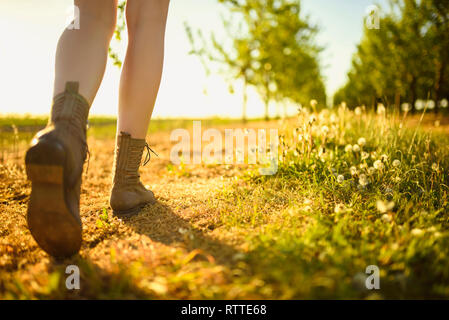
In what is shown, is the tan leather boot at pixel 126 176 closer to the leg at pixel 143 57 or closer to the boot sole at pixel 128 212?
the boot sole at pixel 128 212

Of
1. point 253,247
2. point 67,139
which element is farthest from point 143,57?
point 253,247

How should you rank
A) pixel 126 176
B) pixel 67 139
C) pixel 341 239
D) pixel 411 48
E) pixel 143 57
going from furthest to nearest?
pixel 411 48 → pixel 126 176 → pixel 143 57 → pixel 67 139 → pixel 341 239

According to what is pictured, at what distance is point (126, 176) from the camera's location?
1694 mm

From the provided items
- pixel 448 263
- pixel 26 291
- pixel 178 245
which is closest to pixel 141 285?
pixel 178 245

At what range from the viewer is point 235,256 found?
105 centimetres

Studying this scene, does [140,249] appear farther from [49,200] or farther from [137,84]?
[137,84]

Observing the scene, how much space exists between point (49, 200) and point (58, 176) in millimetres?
105

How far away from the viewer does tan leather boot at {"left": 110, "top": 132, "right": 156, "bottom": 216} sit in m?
1.65

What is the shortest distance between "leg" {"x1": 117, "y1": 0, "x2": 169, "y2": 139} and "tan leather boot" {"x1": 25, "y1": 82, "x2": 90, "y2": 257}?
336 millimetres

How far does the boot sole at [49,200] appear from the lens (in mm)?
1112

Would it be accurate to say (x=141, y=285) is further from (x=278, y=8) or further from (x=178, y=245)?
(x=278, y=8)

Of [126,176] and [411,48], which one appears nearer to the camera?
[126,176]

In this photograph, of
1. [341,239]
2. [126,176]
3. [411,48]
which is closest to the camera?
[341,239]

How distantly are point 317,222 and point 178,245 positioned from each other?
25.2 inches
